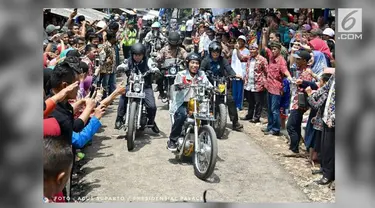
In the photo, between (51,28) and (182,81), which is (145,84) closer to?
(182,81)

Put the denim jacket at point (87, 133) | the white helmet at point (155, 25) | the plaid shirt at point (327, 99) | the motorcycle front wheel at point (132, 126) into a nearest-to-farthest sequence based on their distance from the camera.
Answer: the denim jacket at point (87, 133) → the plaid shirt at point (327, 99) → the white helmet at point (155, 25) → the motorcycle front wheel at point (132, 126)

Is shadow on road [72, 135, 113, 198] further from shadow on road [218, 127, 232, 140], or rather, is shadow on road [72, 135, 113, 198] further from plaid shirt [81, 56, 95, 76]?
shadow on road [218, 127, 232, 140]

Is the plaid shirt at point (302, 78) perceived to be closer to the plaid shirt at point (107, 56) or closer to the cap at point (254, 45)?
the cap at point (254, 45)

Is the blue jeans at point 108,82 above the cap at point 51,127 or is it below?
above

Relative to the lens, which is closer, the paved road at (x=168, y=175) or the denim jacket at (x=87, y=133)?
the denim jacket at (x=87, y=133)

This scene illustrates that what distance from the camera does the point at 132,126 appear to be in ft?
13.3

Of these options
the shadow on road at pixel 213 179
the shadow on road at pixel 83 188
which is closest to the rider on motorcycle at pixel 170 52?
the shadow on road at pixel 213 179

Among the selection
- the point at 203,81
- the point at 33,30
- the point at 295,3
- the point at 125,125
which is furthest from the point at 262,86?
the point at 33,30

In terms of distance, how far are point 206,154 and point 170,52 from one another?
3.24 feet

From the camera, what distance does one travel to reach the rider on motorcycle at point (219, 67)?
404 cm

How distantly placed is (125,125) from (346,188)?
183 centimetres

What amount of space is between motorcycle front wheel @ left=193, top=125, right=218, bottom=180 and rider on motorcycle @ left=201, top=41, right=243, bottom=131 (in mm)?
270

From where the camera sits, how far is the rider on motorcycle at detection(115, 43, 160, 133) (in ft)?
13.4

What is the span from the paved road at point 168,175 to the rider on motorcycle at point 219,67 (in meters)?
0.21
